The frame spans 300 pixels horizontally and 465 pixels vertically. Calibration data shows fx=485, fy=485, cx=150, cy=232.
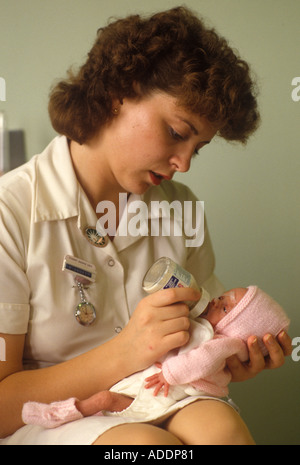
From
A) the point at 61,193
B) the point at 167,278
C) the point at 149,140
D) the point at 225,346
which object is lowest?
the point at 225,346

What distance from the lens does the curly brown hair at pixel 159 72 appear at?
1130 millimetres

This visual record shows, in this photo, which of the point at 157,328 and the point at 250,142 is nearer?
the point at 157,328

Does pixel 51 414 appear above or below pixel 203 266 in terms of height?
below

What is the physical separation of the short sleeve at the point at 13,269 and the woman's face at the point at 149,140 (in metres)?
0.26

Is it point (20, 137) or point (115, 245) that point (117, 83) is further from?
point (20, 137)

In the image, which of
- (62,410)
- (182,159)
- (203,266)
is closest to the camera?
(62,410)

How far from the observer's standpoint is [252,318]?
3.56 ft

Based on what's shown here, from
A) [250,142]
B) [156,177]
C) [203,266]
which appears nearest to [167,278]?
[156,177]

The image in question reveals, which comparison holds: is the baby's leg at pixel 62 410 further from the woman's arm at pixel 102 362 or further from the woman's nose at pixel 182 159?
the woman's nose at pixel 182 159

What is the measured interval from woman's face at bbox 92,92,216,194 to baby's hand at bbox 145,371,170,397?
47 cm

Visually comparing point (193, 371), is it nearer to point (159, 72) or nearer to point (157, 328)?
point (157, 328)

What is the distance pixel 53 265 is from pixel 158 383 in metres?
0.36
